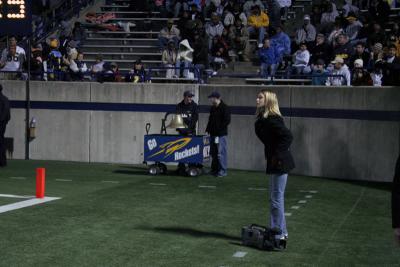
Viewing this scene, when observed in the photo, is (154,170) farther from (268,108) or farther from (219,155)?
(268,108)

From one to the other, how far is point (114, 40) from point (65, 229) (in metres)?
17.2

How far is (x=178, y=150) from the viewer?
760 inches

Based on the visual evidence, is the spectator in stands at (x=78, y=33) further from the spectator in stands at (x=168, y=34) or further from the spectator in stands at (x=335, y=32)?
the spectator in stands at (x=335, y=32)

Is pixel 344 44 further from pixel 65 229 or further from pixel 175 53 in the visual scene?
pixel 65 229

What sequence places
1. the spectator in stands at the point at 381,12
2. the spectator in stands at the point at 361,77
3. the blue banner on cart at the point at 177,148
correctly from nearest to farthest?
the blue banner on cart at the point at 177,148 → the spectator in stands at the point at 361,77 → the spectator in stands at the point at 381,12

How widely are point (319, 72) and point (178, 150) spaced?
4427 mm

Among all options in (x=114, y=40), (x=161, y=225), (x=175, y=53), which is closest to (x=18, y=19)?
(x=175, y=53)

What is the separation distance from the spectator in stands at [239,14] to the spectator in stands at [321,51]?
3661 millimetres

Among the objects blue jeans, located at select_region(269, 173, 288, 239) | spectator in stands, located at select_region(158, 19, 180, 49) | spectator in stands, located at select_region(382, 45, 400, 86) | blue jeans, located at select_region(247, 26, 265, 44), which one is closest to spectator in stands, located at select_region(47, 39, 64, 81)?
spectator in stands, located at select_region(158, 19, 180, 49)

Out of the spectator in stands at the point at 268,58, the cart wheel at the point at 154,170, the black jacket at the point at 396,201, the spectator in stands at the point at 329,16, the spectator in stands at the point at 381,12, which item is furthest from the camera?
the spectator in stands at the point at 329,16

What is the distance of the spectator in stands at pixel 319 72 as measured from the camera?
2108 centimetres

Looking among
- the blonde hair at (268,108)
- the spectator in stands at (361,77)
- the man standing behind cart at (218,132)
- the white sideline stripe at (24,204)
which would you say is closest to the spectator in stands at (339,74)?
the spectator in stands at (361,77)

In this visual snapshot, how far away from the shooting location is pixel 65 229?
40.5 ft

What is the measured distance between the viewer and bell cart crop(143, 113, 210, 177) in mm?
19219
